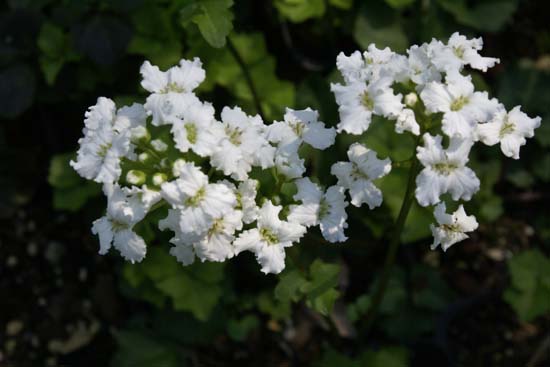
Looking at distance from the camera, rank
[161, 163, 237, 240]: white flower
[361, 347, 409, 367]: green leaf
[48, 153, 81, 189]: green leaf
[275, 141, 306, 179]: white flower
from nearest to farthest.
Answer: [161, 163, 237, 240]: white flower, [275, 141, 306, 179]: white flower, [361, 347, 409, 367]: green leaf, [48, 153, 81, 189]: green leaf

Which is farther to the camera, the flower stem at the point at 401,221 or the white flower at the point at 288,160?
the flower stem at the point at 401,221

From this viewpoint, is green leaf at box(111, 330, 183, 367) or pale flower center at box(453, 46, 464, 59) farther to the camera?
green leaf at box(111, 330, 183, 367)

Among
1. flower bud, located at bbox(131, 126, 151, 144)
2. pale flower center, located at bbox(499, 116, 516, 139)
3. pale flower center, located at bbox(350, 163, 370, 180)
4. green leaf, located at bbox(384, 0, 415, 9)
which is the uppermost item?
pale flower center, located at bbox(499, 116, 516, 139)

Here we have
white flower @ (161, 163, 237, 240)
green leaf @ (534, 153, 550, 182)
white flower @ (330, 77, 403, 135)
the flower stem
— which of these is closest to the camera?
white flower @ (161, 163, 237, 240)

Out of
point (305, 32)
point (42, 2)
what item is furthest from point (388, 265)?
point (42, 2)

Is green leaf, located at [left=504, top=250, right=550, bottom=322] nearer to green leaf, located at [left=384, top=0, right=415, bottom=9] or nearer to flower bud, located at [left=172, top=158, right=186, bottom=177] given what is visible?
green leaf, located at [left=384, top=0, right=415, bottom=9]

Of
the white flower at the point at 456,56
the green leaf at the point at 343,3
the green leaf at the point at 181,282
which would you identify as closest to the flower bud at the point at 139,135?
the white flower at the point at 456,56

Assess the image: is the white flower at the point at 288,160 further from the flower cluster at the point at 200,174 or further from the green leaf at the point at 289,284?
the green leaf at the point at 289,284

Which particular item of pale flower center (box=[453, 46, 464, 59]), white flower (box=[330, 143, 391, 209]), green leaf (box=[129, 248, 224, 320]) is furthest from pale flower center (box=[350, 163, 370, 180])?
green leaf (box=[129, 248, 224, 320])

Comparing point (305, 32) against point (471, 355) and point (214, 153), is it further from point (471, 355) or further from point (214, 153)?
point (214, 153)
